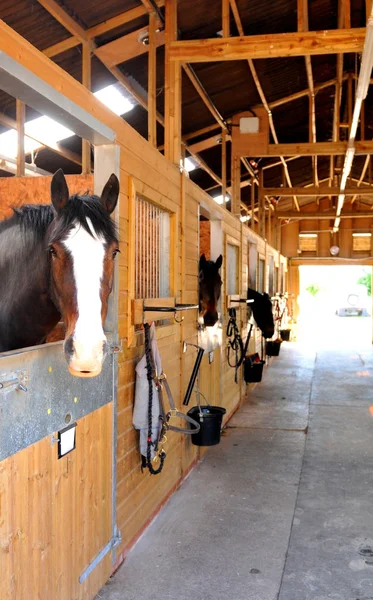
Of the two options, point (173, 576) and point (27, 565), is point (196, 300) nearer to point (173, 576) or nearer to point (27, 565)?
point (173, 576)

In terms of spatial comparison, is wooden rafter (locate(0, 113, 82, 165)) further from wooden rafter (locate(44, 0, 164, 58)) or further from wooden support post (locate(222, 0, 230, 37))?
wooden support post (locate(222, 0, 230, 37))

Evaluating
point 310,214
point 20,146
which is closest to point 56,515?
point 20,146

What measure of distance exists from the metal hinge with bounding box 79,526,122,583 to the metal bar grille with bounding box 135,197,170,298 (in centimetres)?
127

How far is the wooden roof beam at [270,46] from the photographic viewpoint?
372cm

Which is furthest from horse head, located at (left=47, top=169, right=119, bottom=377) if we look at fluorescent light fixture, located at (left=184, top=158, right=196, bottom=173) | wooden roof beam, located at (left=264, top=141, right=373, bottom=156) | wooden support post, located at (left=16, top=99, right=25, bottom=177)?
fluorescent light fixture, located at (left=184, top=158, right=196, bottom=173)

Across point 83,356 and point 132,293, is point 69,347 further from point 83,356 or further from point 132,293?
point 132,293

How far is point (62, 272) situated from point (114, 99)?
14.1 ft

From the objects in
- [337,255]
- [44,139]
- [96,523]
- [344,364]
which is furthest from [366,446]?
[337,255]

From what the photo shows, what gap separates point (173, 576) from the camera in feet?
8.03

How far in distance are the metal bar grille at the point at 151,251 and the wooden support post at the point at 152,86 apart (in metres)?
0.57

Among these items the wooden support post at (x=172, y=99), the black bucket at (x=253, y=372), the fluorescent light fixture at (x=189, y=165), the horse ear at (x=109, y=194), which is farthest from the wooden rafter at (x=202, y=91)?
the horse ear at (x=109, y=194)

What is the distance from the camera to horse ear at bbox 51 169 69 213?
1732 mm

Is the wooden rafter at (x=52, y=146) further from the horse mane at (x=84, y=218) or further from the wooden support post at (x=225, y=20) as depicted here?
the horse mane at (x=84, y=218)

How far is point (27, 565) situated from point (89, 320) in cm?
83
